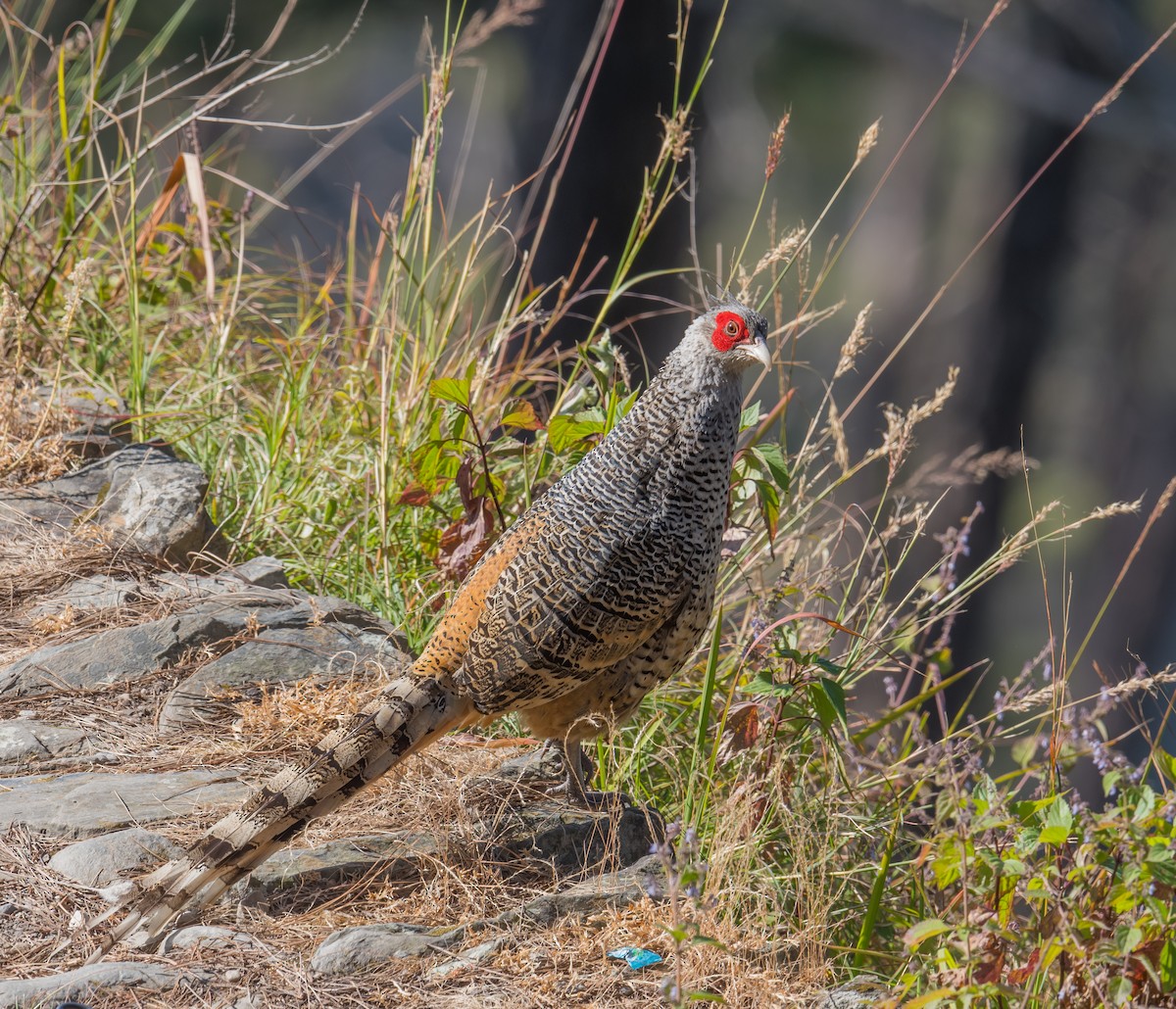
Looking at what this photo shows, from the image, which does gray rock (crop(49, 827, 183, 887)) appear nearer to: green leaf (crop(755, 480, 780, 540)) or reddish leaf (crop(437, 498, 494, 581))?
reddish leaf (crop(437, 498, 494, 581))

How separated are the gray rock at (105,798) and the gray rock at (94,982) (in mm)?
532

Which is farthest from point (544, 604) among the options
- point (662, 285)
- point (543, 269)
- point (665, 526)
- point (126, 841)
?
point (662, 285)

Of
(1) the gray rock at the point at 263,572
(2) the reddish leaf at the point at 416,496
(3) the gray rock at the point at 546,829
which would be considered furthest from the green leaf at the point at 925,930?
(1) the gray rock at the point at 263,572

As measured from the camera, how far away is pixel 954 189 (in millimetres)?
11164

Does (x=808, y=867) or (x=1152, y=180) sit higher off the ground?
(x=1152, y=180)

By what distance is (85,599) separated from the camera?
4.08 m

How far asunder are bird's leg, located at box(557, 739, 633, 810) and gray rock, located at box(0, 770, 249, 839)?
0.93 m

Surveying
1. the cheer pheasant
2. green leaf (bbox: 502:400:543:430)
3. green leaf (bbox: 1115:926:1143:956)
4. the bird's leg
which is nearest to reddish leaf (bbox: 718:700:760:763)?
the cheer pheasant

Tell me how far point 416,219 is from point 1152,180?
8241 mm

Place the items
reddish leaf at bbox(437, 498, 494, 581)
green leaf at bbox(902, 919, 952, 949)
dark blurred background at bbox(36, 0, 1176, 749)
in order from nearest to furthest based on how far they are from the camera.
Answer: green leaf at bbox(902, 919, 952, 949) → reddish leaf at bbox(437, 498, 494, 581) → dark blurred background at bbox(36, 0, 1176, 749)

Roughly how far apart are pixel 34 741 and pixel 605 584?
176cm

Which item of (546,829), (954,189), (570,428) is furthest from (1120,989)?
(954,189)

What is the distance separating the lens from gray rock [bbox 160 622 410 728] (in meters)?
3.72

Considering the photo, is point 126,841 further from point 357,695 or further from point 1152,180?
point 1152,180
